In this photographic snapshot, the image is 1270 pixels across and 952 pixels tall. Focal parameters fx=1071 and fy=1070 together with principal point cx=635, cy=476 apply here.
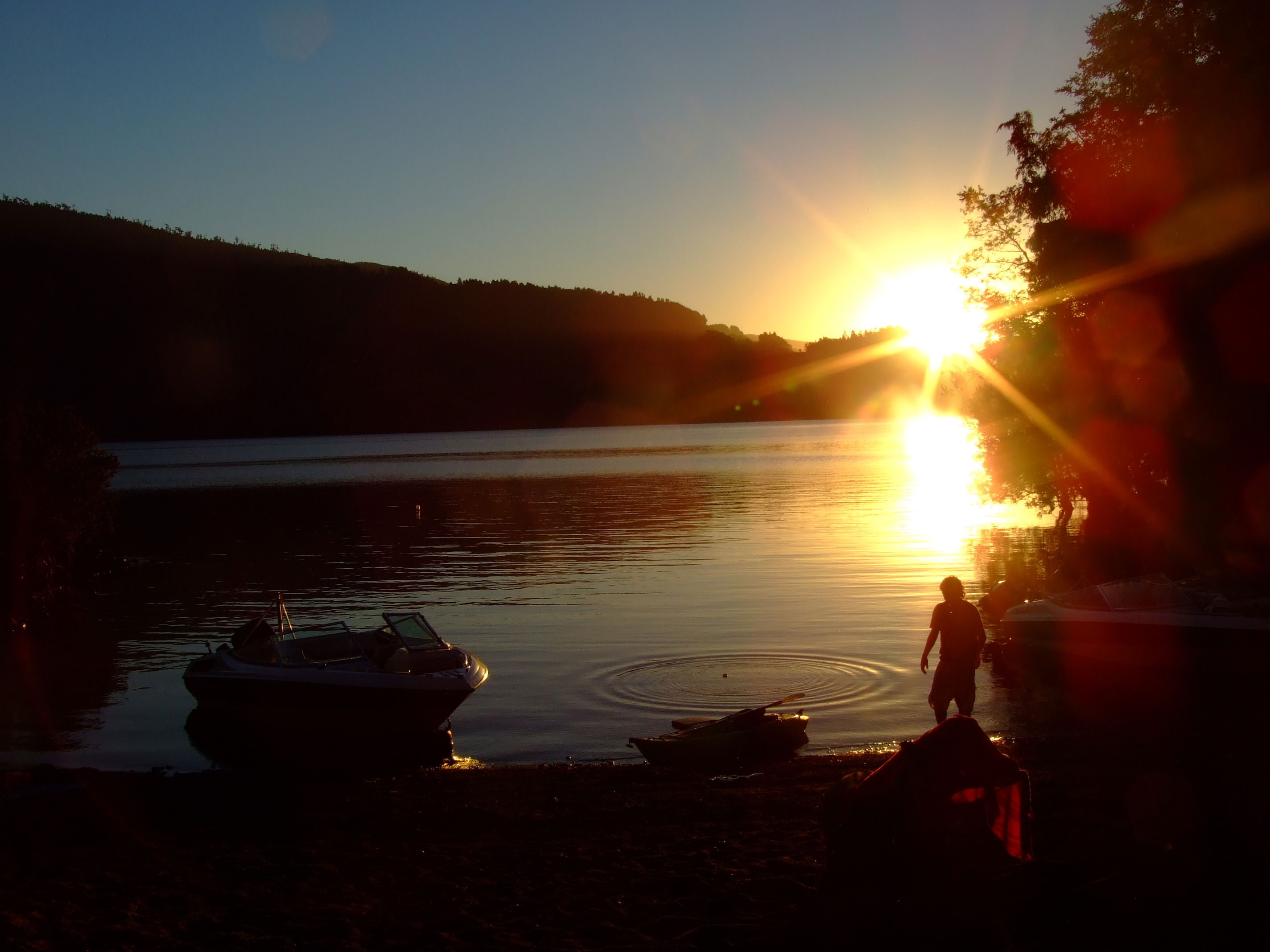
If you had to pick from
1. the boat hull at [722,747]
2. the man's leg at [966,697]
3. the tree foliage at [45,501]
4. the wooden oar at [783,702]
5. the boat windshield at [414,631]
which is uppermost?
the tree foliage at [45,501]

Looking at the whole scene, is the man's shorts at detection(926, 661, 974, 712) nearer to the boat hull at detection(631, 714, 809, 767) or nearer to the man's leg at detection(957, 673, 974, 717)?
the man's leg at detection(957, 673, 974, 717)

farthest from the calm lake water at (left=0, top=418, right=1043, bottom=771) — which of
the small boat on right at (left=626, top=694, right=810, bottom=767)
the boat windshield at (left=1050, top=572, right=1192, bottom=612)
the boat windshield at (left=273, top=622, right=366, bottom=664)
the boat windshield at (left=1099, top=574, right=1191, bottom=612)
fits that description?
the boat windshield at (left=1099, top=574, right=1191, bottom=612)

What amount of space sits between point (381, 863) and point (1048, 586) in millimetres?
22270

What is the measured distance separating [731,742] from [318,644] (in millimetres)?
7601

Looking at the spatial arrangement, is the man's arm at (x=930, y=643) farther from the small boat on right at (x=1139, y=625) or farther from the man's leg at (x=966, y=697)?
the small boat on right at (x=1139, y=625)

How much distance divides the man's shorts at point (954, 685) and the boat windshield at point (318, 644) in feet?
29.2

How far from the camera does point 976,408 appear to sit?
37.3 m

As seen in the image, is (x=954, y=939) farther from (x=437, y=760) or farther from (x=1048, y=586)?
(x=1048, y=586)

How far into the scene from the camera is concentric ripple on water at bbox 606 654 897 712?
54.5 feet

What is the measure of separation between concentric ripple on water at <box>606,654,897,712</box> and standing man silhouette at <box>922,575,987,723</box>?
3.89 metres

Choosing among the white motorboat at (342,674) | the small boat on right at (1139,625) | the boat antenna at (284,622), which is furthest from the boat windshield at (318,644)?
the small boat on right at (1139,625)

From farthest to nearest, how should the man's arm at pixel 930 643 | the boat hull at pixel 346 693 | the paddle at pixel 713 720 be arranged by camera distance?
the boat hull at pixel 346 693 → the paddle at pixel 713 720 → the man's arm at pixel 930 643

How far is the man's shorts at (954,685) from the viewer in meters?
12.3

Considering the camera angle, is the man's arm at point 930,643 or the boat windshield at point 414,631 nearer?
the man's arm at point 930,643
